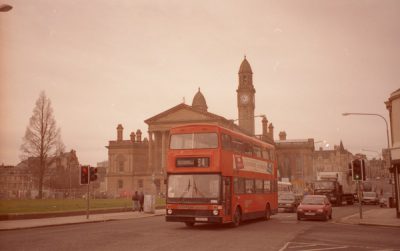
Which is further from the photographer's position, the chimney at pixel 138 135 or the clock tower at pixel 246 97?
the chimney at pixel 138 135

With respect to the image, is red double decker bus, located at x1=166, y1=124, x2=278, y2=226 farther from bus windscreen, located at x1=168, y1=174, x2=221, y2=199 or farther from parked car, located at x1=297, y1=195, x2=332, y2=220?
parked car, located at x1=297, y1=195, x2=332, y2=220

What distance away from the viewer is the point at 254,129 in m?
108

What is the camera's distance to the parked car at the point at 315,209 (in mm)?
28422

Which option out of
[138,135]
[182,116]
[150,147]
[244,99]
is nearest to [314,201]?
[182,116]

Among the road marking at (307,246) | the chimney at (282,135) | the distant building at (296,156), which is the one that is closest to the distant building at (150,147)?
the distant building at (296,156)

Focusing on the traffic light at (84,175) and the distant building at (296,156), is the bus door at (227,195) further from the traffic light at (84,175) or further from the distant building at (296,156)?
the distant building at (296,156)

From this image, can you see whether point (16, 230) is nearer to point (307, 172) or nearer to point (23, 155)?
point (23, 155)

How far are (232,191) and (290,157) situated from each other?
111 metres

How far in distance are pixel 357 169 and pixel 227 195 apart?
34.2ft

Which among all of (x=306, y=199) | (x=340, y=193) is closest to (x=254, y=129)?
(x=340, y=193)

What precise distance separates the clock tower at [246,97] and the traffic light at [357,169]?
77337 mm

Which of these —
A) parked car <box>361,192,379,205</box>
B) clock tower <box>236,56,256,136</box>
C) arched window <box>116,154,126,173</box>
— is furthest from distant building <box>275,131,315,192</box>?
parked car <box>361,192,379,205</box>

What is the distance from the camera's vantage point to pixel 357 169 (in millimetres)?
28125

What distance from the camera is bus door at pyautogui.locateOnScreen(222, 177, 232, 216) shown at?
21406 mm
